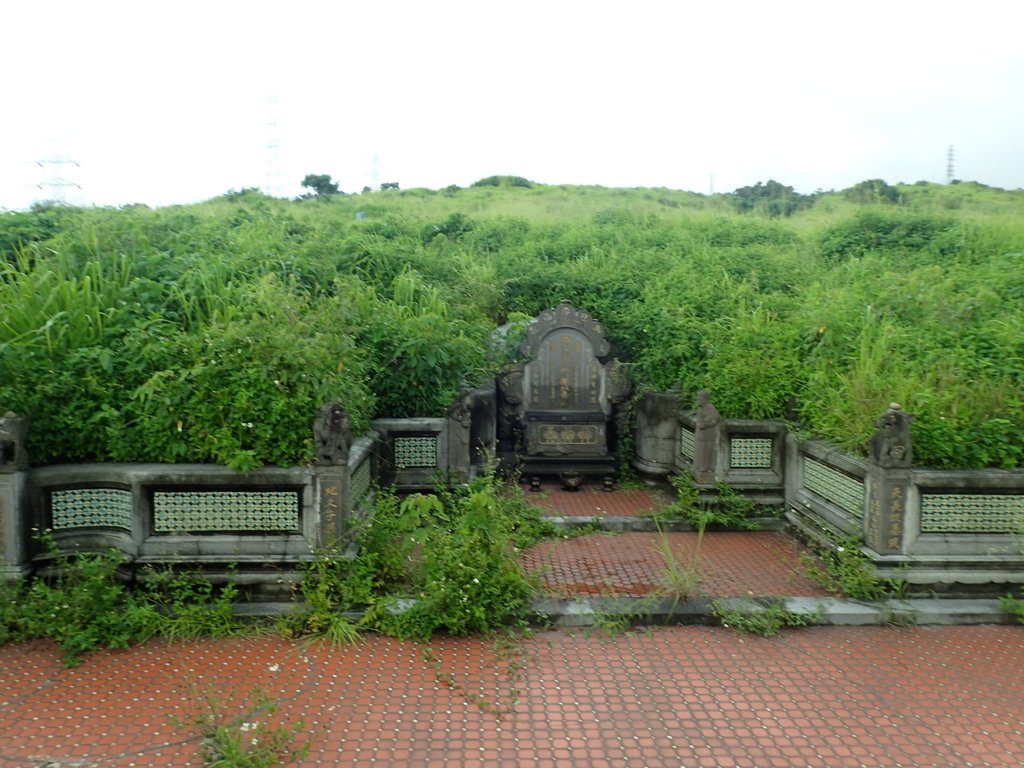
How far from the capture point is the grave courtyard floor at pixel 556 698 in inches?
154

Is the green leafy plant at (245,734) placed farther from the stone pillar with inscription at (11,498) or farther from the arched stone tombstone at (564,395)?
the arched stone tombstone at (564,395)

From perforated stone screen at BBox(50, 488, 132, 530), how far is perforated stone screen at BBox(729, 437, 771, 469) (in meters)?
5.71

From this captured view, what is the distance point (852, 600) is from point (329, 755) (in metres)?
4.03

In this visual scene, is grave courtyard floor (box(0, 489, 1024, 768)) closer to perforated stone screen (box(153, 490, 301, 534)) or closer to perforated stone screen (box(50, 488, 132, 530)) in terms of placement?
perforated stone screen (box(153, 490, 301, 534))

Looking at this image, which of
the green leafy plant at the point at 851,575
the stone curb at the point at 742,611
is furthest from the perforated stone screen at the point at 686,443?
the stone curb at the point at 742,611

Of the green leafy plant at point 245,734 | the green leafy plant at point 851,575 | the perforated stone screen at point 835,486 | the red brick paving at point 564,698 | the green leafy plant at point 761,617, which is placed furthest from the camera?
the perforated stone screen at point 835,486

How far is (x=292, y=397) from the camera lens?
5680mm

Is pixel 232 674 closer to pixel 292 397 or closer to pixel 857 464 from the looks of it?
pixel 292 397

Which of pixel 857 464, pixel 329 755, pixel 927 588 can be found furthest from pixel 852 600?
pixel 329 755

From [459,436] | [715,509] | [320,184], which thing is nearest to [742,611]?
[715,509]

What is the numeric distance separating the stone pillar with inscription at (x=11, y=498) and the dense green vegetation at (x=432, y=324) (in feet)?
0.89

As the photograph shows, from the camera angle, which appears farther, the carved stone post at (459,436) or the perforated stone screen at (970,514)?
the carved stone post at (459,436)

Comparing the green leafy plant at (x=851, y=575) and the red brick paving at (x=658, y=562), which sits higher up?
the green leafy plant at (x=851, y=575)

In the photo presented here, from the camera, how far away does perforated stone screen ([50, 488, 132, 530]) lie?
17.8 feet
